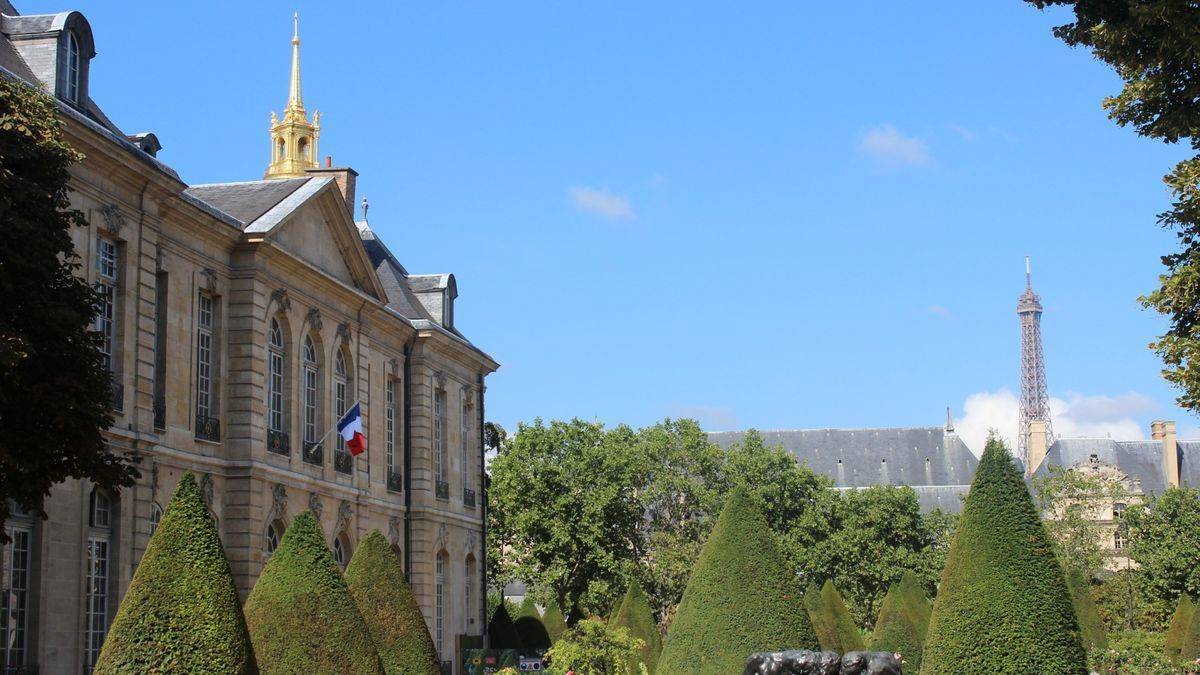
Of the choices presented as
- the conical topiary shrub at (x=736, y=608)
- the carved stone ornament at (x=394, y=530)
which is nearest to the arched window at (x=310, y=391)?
the carved stone ornament at (x=394, y=530)

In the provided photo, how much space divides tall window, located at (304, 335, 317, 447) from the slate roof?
312 cm

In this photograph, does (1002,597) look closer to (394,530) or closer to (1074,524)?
(394,530)

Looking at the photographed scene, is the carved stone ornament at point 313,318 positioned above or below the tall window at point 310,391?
above

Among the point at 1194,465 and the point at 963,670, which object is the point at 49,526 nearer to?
the point at 963,670

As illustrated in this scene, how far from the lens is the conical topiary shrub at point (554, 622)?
5028cm

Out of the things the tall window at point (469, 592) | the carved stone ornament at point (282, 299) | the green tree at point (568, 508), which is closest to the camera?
the carved stone ornament at point (282, 299)

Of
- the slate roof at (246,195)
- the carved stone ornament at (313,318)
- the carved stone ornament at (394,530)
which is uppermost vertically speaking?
the slate roof at (246,195)

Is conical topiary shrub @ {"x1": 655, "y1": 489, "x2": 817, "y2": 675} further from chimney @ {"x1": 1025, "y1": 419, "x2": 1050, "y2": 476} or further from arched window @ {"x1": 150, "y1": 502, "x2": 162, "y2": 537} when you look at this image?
chimney @ {"x1": 1025, "y1": 419, "x2": 1050, "y2": 476}

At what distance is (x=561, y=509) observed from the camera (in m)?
53.3

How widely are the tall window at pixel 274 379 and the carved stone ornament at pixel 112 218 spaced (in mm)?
6588

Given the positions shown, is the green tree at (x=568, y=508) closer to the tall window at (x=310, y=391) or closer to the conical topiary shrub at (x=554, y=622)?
the conical topiary shrub at (x=554, y=622)

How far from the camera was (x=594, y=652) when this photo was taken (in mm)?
29453

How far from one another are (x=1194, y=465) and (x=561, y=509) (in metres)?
48.9

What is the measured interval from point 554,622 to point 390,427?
A: 14496 mm
